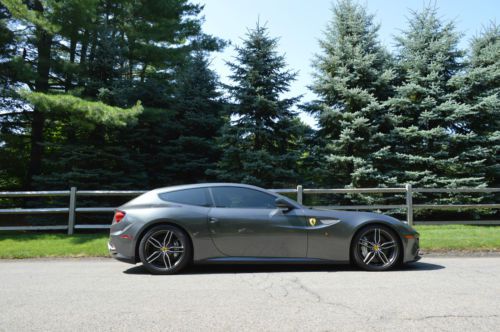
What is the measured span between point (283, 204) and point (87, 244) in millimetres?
5160

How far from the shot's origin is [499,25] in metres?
20.3

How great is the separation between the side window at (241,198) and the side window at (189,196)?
169 millimetres

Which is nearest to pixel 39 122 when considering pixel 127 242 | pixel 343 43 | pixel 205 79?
pixel 205 79

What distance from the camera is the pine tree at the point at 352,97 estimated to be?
53.9 feet

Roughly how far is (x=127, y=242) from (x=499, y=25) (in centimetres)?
2084

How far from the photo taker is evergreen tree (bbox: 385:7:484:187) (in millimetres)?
16141

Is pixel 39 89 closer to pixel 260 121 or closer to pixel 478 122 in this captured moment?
pixel 260 121

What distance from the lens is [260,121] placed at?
17.1 m

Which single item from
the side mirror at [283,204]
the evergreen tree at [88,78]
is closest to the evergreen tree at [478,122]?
the evergreen tree at [88,78]

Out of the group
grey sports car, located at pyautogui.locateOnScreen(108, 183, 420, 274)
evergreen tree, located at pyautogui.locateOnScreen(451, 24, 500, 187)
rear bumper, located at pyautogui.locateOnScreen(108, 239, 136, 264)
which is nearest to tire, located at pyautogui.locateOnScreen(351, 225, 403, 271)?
grey sports car, located at pyautogui.locateOnScreen(108, 183, 420, 274)

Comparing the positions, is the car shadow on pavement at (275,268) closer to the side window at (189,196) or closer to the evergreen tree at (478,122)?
the side window at (189,196)

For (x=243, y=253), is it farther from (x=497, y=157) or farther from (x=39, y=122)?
(x=39, y=122)

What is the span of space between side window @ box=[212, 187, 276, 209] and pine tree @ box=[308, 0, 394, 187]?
380 inches

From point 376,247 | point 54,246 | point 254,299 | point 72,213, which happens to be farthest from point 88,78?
point 254,299
